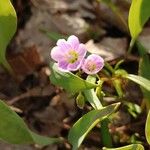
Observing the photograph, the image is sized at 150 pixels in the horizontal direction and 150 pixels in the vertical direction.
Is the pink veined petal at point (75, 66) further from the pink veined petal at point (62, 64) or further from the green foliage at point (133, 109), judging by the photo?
the green foliage at point (133, 109)

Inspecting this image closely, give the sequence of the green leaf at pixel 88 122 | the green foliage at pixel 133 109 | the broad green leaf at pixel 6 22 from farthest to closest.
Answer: the green foliage at pixel 133 109 < the broad green leaf at pixel 6 22 < the green leaf at pixel 88 122

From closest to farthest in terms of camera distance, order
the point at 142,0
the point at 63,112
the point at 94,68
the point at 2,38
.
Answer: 1. the point at 94,68
2. the point at 142,0
3. the point at 2,38
4. the point at 63,112

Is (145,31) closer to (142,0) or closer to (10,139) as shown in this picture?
(142,0)

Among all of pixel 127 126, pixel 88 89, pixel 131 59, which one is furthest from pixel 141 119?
pixel 88 89

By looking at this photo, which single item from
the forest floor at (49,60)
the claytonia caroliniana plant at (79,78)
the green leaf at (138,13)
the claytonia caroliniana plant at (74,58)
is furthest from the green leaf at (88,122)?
the green leaf at (138,13)

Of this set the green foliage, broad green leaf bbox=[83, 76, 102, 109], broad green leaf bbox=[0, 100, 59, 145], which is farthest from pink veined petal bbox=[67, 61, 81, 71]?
the green foliage

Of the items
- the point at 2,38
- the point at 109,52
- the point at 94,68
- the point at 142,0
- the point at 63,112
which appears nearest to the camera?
Result: the point at 94,68

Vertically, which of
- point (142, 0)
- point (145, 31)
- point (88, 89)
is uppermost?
point (142, 0)

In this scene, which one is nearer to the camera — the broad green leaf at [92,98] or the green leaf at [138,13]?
the broad green leaf at [92,98]
